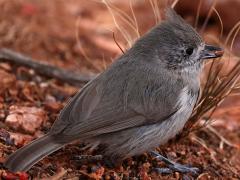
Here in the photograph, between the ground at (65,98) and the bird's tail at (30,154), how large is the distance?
0.06 meters

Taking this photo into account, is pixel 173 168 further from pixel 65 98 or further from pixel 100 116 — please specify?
pixel 65 98

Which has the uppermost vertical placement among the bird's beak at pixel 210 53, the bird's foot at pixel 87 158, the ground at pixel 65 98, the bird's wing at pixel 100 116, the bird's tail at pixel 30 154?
the bird's beak at pixel 210 53

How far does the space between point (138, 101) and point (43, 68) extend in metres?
1.91

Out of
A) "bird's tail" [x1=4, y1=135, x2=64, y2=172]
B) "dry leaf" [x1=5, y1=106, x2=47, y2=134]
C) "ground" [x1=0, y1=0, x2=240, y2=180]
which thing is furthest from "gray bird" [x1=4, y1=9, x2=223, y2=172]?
"dry leaf" [x1=5, y1=106, x2=47, y2=134]

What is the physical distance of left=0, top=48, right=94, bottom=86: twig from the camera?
6480 mm

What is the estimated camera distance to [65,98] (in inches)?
247

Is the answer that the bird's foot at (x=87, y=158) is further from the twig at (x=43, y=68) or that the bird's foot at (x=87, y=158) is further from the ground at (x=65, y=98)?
the twig at (x=43, y=68)

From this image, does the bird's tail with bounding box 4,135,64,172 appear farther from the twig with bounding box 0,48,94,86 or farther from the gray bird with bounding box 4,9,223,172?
the twig with bounding box 0,48,94,86

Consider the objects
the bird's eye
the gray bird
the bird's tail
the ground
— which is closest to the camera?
the bird's tail

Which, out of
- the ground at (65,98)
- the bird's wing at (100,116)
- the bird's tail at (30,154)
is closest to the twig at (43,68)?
the ground at (65,98)

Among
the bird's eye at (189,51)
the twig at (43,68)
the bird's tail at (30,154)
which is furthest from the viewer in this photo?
the twig at (43,68)

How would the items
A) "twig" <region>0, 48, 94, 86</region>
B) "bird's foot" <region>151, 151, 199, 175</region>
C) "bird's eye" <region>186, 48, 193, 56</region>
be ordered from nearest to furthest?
"bird's foot" <region>151, 151, 199, 175</region> < "bird's eye" <region>186, 48, 193, 56</region> < "twig" <region>0, 48, 94, 86</region>

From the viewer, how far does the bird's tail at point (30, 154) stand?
4.44 meters

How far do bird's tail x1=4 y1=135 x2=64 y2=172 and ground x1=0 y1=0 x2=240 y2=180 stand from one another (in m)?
0.06
